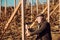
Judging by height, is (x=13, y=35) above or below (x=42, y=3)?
below

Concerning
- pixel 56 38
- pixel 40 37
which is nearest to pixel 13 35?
pixel 56 38

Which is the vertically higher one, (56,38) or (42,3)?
(42,3)

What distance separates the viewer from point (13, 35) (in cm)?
746

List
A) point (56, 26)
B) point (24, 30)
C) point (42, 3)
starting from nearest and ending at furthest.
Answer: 1. point (24, 30)
2. point (56, 26)
3. point (42, 3)

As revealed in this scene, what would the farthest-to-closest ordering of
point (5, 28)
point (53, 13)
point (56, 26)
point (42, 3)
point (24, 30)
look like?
1. point (42, 3)
2. point (53, 13)
3. point (56, 26)
4. point (5, 28)
5. point (24, 30)

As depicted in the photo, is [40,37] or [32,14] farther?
[32,14]

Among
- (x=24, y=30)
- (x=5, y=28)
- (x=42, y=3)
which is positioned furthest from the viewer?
(x=42, y=3)

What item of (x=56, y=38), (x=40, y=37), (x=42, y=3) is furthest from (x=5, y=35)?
(x=42, y=3)

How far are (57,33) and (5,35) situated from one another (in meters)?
1.63

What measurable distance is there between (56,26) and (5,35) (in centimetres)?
194

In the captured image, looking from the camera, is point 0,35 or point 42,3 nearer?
point 0,35

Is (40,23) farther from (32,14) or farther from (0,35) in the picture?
(32,14)

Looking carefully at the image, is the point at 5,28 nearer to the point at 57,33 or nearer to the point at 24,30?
the point at 57,33

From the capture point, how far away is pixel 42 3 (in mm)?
10633
